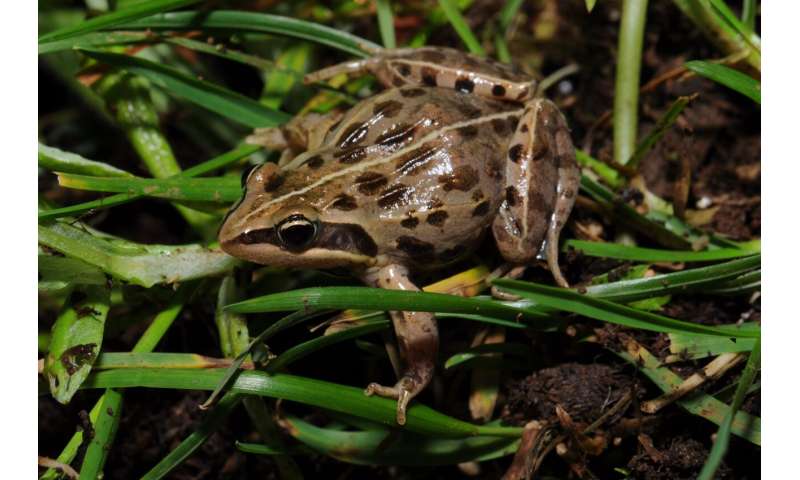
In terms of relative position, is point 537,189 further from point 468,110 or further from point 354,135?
point 354,135

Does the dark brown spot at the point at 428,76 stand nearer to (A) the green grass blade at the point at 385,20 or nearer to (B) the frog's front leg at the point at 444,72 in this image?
(B) the frog's front leg at the point at 444,72

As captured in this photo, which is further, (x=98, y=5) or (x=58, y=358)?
(x=98, y=5)

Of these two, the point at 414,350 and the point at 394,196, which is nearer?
the point at 414,350

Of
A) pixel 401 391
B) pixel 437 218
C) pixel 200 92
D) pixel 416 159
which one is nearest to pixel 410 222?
pixel 437 218

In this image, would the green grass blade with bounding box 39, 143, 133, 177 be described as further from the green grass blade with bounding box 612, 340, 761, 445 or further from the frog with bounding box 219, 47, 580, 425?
the green grass blade with bounding box 612, 340, 761, 445

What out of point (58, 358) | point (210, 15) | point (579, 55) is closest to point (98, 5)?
point (210, 15)

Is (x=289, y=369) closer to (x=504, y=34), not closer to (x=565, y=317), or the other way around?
(x=565, y=317)
